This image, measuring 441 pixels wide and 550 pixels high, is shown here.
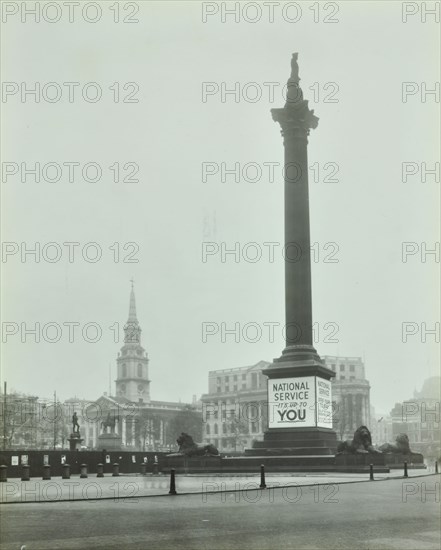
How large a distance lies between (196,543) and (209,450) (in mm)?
29307

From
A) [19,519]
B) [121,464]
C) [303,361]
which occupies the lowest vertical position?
[121,464]

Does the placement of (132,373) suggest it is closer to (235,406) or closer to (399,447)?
(235,406)

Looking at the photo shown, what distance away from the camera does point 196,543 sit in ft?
37.6

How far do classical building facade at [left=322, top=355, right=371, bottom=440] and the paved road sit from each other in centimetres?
11827

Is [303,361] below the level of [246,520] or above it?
above

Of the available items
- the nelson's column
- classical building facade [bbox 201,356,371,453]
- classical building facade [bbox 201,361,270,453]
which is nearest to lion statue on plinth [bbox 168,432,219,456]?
the nelson's column

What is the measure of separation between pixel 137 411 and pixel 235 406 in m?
20.9

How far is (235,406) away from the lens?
162 meters

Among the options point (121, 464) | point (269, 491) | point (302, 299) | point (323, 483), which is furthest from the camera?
point (121, 464)

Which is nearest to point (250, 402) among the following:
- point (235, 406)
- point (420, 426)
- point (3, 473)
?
point (235, 406)

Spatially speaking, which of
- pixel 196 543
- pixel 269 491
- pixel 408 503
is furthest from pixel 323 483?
pixel 196 543

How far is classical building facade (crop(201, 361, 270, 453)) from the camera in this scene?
153250 mm

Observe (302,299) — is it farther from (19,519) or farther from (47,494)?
(19,519)

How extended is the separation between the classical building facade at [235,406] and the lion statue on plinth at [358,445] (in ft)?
355
